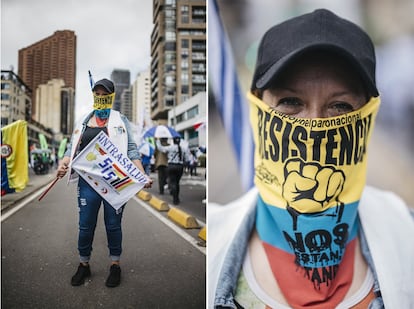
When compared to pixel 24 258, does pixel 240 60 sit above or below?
above

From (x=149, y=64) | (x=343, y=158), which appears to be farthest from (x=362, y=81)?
(x=149, y=64)

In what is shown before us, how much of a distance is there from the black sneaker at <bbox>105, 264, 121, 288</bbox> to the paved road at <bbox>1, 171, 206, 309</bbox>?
2cm

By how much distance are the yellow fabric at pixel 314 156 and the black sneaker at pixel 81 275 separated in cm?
89

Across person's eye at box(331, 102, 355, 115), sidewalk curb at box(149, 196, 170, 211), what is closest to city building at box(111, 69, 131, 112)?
sidewalk curb at box(149, 196, 170, 211)

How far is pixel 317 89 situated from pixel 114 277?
1.22 metres

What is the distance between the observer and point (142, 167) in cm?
182

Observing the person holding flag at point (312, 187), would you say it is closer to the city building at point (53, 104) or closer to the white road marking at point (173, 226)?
the white road marking at point (173, 226)

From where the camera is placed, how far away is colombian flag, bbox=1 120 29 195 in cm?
196

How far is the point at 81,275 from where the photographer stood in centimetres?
175

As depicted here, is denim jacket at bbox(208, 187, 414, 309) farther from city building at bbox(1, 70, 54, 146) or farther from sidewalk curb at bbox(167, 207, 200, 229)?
city building at bbox(1, 70, 54, 146)

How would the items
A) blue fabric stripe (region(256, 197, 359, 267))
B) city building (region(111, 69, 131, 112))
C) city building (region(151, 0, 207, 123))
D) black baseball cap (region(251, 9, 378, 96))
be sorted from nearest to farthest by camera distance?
black baseball cap (region(251, 9, 378, 96)), blue fabric stripe (region(256, 197, 359, 267)), city building (region(111, 69, 131, 112)), city building (region(151, 0, 207, 123))

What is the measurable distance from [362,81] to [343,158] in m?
0.33

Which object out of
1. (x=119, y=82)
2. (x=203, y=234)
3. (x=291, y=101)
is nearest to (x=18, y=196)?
(x=119, y=82)

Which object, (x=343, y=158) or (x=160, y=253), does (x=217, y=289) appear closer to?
(x=160, y=253)
